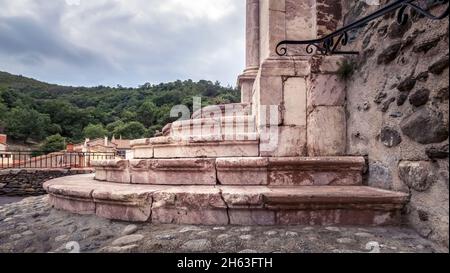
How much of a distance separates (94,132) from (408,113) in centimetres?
Result: 4525

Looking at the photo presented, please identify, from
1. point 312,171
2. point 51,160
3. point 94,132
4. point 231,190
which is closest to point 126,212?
point 231,190

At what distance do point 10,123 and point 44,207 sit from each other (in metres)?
45.7

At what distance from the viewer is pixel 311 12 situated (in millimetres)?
3840

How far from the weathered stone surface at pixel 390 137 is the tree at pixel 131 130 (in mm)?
38320

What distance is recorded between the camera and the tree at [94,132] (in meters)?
41.4

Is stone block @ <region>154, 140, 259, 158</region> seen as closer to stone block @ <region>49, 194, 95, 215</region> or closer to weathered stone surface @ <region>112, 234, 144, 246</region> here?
stone block @ <region>49, 194, 95, 215</region>

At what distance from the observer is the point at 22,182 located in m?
10.1

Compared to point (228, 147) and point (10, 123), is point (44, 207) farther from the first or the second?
point (10, 123)

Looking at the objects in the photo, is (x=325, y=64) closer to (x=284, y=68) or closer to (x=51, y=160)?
(x=284, y=68)

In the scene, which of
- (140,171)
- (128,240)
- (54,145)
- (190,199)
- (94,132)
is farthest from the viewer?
(94,132)

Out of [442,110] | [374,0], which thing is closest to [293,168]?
[442,110]

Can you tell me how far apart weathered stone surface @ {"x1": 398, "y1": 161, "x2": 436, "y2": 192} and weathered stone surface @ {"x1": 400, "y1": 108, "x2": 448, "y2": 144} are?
164 mm

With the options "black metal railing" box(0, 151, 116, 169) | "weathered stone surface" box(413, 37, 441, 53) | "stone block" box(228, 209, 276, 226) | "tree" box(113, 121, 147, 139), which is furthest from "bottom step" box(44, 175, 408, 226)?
"tree" box(113, 121, 147, 139)

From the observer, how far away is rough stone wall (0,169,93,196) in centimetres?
984
